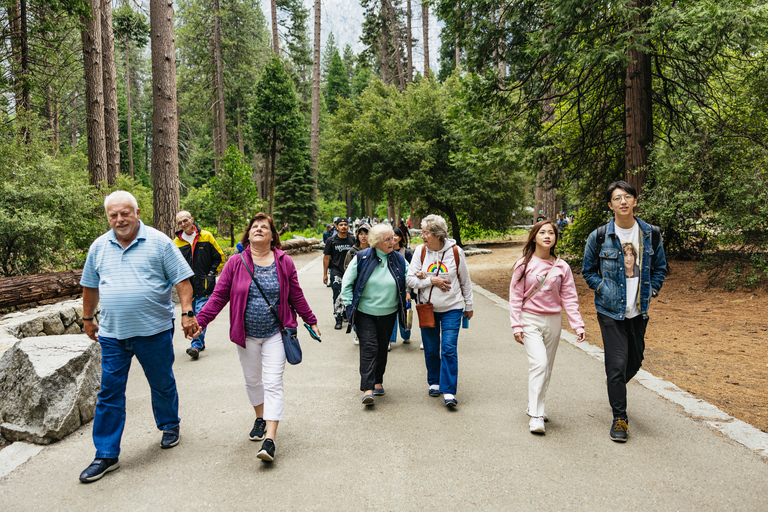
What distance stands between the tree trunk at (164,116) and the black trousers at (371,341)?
26.3 ft

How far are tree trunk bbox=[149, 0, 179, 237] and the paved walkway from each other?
23.6 ft

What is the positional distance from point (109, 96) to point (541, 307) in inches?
676

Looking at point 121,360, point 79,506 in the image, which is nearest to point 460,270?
point 121,360

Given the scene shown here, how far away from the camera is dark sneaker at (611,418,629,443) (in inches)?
156

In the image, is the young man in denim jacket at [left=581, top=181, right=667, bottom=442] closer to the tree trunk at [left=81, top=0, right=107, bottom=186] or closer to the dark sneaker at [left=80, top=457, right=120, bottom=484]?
the dark sneaker at [left=80, top=457, right=120, bottom=484]

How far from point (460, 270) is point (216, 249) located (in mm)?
3807

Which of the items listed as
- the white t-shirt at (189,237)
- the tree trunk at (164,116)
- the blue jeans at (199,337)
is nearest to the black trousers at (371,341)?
the blue jeans at (199,337)

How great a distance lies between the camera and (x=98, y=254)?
3770 mm

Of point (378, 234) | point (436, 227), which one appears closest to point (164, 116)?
point (378, 234)

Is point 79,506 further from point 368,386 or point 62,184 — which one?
point 62,184

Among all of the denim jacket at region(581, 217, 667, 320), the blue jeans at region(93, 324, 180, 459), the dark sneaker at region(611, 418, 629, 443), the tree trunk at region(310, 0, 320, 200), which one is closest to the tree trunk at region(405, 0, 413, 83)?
the tree trunk at region(310, 0, 320, 200)

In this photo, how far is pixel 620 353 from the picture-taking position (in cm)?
412

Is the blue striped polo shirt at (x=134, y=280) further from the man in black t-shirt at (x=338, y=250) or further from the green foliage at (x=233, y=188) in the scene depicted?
the green foliage at (x=233, y=188)

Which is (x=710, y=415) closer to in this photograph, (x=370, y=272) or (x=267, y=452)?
(x=370, y=272)
